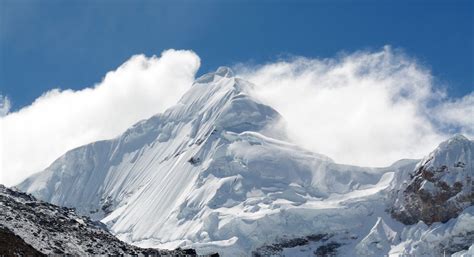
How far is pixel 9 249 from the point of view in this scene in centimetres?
19662
